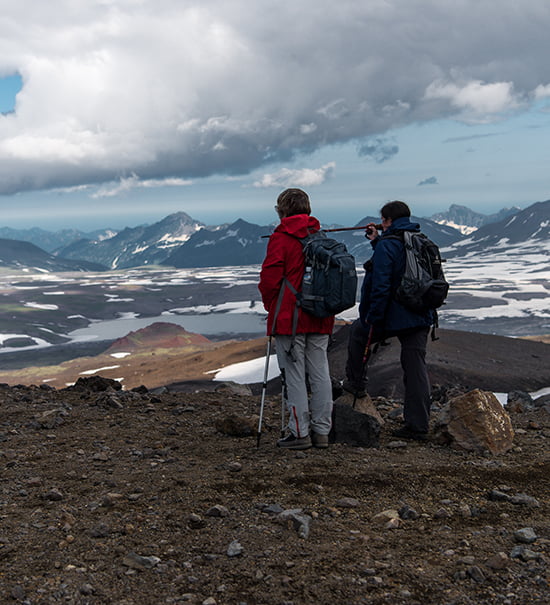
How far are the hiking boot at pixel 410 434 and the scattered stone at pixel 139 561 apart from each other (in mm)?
4640

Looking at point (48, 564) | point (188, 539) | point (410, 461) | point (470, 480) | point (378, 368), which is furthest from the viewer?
point (378, 368)

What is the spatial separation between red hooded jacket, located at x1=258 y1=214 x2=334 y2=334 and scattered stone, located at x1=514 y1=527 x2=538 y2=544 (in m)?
3.11

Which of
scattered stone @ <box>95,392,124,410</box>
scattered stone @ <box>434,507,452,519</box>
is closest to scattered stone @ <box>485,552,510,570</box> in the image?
scattered stone @ <box>434,507,452,519</box>

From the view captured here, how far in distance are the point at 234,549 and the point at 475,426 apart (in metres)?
4.34

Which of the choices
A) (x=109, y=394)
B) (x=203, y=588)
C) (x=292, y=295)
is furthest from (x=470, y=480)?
(x=109, y=394)

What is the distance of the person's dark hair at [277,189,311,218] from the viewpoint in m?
7.32

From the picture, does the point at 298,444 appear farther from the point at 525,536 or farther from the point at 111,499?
the point at 525,536

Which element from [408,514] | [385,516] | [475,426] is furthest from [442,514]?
[475,426]

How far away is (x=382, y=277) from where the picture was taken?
754cm

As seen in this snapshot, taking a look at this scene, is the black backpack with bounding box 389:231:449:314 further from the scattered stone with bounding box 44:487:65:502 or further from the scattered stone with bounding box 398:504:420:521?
the scattered stone with bounding box 44:487:65:502

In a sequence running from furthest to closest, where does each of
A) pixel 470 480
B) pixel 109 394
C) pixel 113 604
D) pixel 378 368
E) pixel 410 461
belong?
pixel 378 368
pixel 109 394
pixel 410 461
pixel 470 480
pixel 113 604

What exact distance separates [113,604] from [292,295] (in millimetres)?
4077

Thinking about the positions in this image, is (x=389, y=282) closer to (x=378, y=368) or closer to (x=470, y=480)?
(x=470, y=480)

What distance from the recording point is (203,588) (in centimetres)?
415
